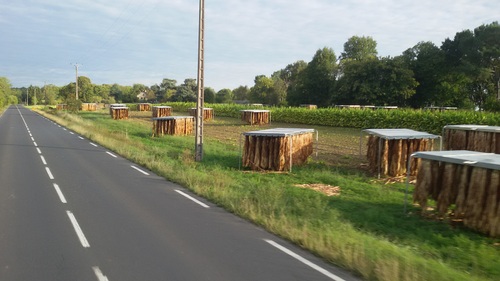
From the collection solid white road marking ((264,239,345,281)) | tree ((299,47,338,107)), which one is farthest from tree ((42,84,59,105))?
solid white road marking ((264,239,345,281))

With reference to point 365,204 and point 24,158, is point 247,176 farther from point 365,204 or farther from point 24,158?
point 24,158

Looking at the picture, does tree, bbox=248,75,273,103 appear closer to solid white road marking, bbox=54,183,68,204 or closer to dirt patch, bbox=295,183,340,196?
dirt patch, bbox=295,183,340,196

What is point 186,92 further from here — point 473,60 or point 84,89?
point 473,60

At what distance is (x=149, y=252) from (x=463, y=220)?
695cm

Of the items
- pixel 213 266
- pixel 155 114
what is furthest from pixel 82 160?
pixel 155 114

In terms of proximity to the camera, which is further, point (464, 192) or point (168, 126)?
point (168, 126)

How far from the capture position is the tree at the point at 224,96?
13501 centimetres

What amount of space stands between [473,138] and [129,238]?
50.9ft

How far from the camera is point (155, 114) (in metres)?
58.0

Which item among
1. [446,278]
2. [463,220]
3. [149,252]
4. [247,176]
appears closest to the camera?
[446,278]

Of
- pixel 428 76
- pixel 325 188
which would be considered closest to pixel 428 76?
pixel 428 76

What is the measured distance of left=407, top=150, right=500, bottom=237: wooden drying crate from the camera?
8.62 meters

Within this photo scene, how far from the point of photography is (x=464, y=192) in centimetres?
930

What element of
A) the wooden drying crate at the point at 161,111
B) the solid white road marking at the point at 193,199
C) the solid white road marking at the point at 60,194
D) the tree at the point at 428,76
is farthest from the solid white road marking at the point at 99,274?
the tree at the point at 428,76
